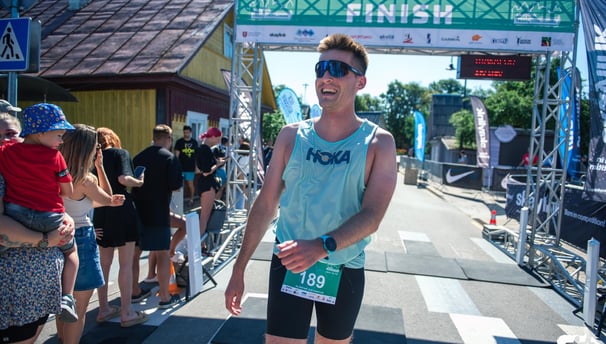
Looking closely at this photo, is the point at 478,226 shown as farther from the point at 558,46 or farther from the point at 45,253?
the point at 45,253

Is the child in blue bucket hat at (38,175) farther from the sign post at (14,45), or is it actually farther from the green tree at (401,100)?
the green tree at (401,100)

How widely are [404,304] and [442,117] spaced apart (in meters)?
46.7

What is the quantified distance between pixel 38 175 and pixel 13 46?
271 centimetres

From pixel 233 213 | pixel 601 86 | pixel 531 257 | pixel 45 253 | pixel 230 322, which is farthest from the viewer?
pixel 233 213

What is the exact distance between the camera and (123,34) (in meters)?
13.3

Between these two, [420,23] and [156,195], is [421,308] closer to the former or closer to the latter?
[156,195]

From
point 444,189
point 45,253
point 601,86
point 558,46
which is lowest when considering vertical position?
point 444,189

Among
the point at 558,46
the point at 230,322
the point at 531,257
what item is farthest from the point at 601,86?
the point at 230,322

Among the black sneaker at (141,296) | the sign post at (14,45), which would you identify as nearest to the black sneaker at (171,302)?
the black sneaker at (141,296)

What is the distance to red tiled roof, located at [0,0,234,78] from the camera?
11797mm

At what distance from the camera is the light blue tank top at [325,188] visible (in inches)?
80.1

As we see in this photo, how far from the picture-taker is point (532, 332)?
15.4 ft

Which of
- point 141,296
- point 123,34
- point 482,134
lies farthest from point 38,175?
point 482,134

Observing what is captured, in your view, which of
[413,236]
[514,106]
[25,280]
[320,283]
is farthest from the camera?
[514,106]
